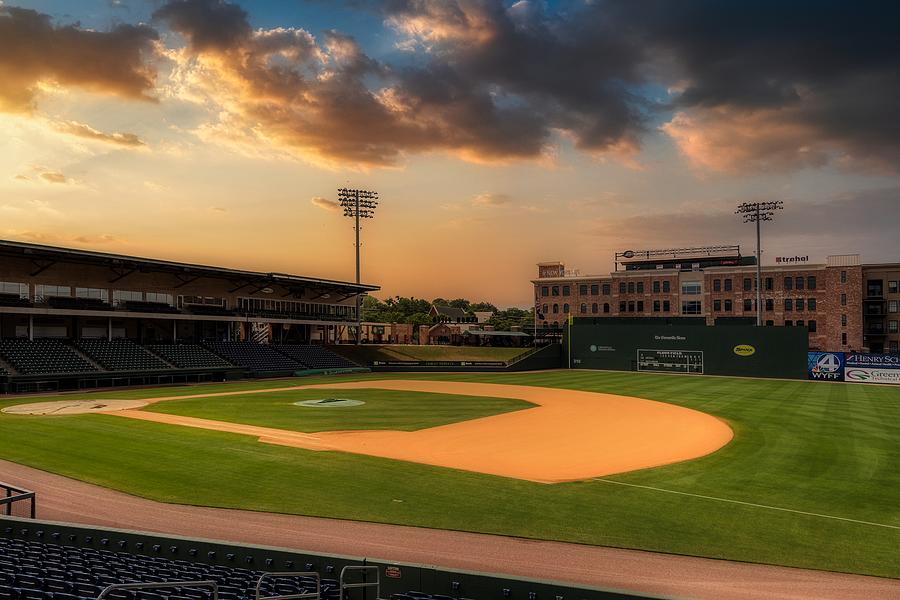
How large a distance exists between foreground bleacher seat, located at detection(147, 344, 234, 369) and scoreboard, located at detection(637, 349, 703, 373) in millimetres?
52565

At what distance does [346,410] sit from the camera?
38.0 meters

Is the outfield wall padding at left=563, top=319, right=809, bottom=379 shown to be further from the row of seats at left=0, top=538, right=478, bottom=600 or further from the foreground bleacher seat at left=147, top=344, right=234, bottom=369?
the row of seats at left=0, top=538, right=478, bottom=600

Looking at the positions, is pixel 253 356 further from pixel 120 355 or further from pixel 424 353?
pixel 424 353

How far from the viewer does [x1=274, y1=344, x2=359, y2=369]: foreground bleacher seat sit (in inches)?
2863

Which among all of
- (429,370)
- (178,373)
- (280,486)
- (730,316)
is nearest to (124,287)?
(178,373)

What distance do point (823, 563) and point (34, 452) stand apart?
2977 cm

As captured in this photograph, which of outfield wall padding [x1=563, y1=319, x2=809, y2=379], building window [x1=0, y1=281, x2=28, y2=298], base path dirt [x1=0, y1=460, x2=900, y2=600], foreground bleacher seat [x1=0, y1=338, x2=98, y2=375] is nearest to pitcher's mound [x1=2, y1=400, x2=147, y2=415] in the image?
foreground bleacher seat [x1=0, y1=338, x2=98, y2=375]

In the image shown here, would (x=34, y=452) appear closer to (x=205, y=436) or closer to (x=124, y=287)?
(x=205, y=436)

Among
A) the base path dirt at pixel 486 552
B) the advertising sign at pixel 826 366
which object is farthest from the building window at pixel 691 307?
the base path dirt at pixel 486 552

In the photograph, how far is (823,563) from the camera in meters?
13.9

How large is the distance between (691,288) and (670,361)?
2628 cm

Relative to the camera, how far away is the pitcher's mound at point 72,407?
35.8 m

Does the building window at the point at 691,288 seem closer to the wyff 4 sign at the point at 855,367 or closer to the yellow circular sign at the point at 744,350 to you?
the yellow circular sign at the point at 744,350

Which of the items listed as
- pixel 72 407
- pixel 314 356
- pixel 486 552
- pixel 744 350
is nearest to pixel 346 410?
pixel 72 407
